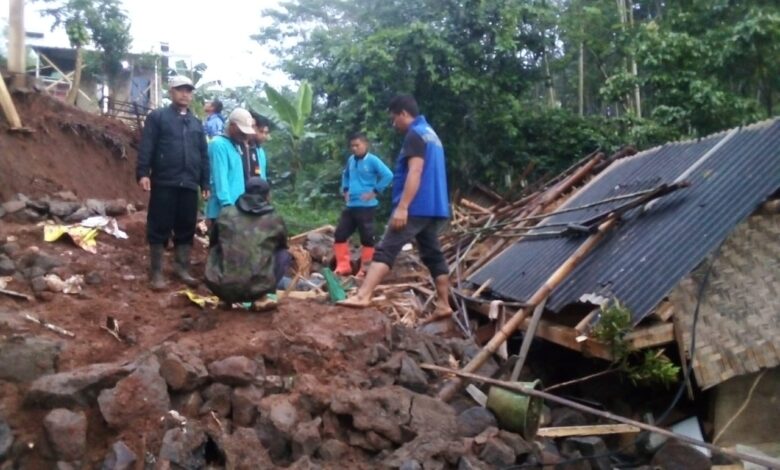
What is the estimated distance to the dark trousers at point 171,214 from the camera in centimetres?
628

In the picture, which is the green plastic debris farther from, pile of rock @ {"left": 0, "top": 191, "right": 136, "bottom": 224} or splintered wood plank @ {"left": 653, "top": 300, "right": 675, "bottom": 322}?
pile of rock @ {"left": 0, "top": 191, "right": 136, "bottom": 224}

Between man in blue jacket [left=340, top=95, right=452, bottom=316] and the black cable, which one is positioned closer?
the black cable

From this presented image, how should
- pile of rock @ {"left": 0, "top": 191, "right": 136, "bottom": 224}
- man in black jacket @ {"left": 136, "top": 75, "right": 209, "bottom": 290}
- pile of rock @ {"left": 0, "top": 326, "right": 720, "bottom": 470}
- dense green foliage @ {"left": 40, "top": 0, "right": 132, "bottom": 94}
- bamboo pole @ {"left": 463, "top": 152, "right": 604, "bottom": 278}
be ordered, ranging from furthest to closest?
dense green foliage @ {"left": 40, "top": 0, "right": 132, "bottom": 94} → bamboo pole @ {"left": 463, "top": 152, "right": 604, "bottom": 278} → pile of rock @ {"left": 0, "top": 191, "right": 136, "bottom": 224} → man in black jacket @ {"left": 136, "top": 75, "right": 209, "bottom": 290} → pile of rock @ {"left": 0, "top": 326, "right": 720, "bottom": 470}

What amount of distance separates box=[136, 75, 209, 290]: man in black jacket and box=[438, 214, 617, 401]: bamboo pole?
2547mm

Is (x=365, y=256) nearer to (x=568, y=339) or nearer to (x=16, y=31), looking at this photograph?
(x=568, y=339)

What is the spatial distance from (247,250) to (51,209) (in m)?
3.82

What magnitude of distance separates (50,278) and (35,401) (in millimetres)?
2018

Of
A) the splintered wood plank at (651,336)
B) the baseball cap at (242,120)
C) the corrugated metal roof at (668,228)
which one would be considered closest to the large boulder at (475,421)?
the splintered wood plank at (651,336)

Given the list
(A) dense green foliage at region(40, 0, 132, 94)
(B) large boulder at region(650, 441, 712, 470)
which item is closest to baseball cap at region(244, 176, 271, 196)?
(B) large boulder at region(650, 441, 712, 470)

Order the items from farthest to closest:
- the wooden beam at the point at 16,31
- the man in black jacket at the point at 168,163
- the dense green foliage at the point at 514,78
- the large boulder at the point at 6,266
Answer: the dense green foliage at the point at 514,78 < the wooden beam at the point at 16,31 < the man in black jacket at the point at 168,163 < the large boulder at the point at 6,266

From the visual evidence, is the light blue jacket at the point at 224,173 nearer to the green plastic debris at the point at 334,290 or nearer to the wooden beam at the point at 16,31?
the green plastic debris at the point at 334,290

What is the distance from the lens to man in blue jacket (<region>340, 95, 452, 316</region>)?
567 cm

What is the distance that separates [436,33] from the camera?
528 inches

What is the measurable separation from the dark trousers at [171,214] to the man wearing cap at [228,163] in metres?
0.21
